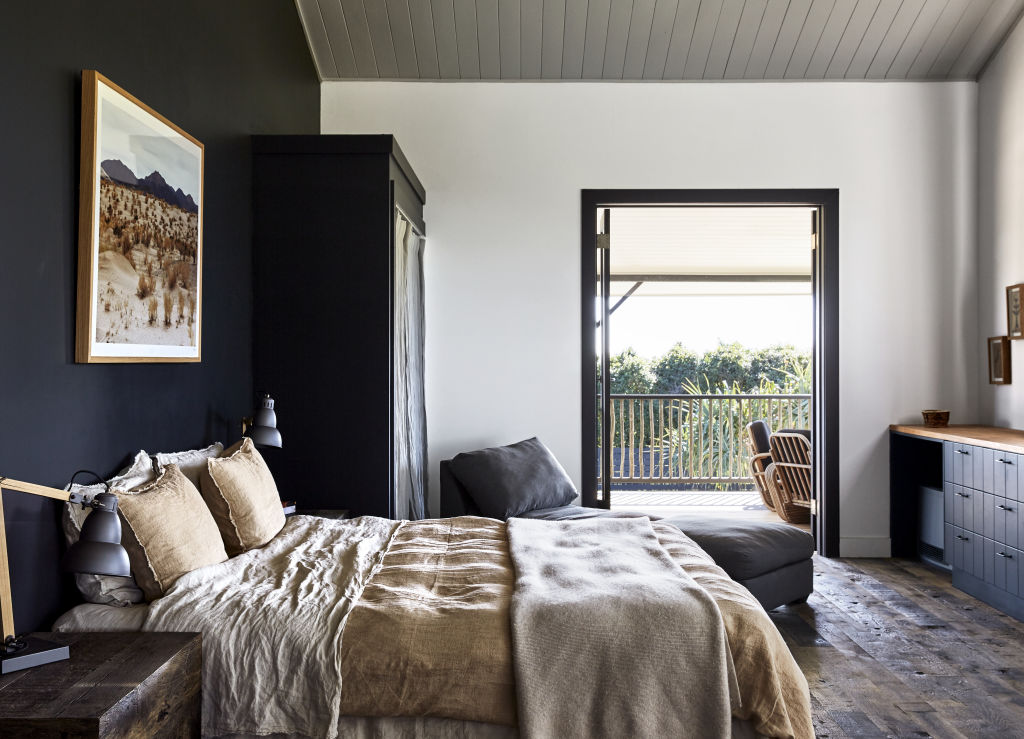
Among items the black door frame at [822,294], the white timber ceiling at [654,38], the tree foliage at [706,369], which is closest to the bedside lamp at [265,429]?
the black door frame at [822,294]

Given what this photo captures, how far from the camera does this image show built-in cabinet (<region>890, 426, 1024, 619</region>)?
379 cm

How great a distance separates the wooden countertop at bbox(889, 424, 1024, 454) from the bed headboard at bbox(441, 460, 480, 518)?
8.21 feet

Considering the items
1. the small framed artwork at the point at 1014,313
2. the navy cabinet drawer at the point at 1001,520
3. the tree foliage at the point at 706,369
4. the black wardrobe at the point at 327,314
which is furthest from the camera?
the tree foliage at the point at 706,369

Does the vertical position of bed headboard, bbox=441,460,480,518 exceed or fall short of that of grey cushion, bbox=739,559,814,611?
it exceeds it

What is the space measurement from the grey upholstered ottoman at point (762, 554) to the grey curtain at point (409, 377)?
1.37 meters

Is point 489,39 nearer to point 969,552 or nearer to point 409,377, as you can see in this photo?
point 409,377

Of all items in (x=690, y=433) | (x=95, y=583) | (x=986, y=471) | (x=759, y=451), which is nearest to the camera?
(x=95, y=583)

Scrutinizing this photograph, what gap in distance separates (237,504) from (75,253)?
959 mm

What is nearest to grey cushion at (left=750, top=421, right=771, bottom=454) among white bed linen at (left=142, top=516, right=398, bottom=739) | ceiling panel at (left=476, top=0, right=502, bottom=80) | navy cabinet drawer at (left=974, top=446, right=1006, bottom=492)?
navy cabinet drawer at (left=974, top=446, right=1006, bottom=492)

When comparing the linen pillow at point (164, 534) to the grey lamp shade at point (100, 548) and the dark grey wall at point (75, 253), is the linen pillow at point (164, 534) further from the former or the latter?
the grey lamp shade at point (100, 548)

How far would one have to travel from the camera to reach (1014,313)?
4.61 metres

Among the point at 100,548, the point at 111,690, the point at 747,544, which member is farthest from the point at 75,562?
the point at 747,544

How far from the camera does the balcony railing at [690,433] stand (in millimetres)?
7383

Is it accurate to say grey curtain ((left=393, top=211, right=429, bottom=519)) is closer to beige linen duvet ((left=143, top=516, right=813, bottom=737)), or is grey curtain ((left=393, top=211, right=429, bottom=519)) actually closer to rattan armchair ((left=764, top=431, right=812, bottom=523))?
beige linen duvet ((left=143, top=516, right=813, bottom=737))
